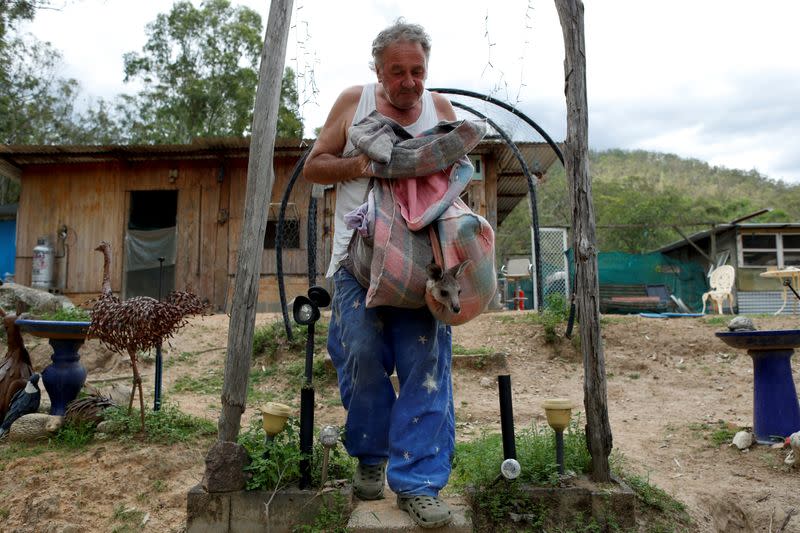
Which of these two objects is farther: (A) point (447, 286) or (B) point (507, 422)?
(B) point (507, 422)

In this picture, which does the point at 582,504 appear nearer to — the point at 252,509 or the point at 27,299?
the point at 252,509

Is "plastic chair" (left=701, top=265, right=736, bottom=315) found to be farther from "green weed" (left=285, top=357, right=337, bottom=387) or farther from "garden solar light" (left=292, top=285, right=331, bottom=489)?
"garden solar light" (left=292, top=285, right=331, bottom=489)

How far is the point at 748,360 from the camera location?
6.66m

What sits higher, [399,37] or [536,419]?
[399,37]

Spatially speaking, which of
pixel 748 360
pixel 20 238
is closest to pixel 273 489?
pixel 748 360

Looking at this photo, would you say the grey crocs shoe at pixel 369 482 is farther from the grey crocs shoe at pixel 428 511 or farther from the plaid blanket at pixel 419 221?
the plaid blanket at pixel 419 221

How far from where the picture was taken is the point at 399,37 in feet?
6.98

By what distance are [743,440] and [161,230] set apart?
11.2 m

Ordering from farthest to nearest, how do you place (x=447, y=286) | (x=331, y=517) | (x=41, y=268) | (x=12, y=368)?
(x=41, y=268), (x=12, y=368), (x=331, y=517), (x=447, y=286)

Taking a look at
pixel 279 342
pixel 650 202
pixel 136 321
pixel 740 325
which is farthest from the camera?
pixel 650 202

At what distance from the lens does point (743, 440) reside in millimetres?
3926

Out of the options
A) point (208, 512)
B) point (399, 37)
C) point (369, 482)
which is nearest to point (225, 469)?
point (208, 512)

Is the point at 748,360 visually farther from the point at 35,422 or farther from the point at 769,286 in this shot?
the point at 769,286

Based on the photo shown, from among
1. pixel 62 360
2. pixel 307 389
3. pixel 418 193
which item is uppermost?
pixel 418 193
